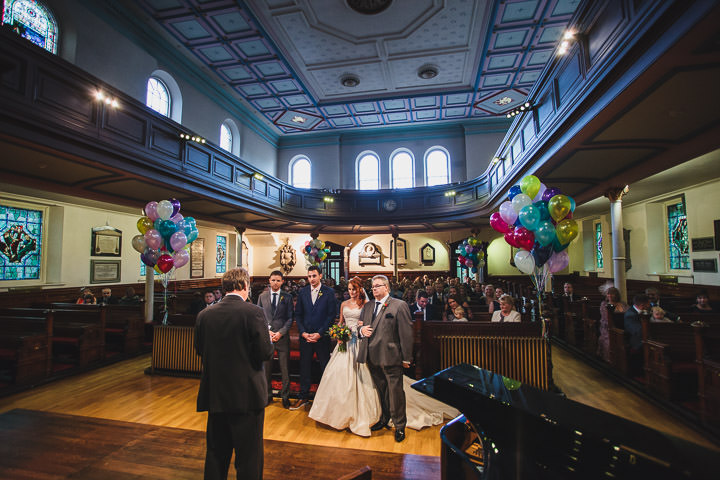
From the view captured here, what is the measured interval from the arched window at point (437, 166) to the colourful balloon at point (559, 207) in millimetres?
10867

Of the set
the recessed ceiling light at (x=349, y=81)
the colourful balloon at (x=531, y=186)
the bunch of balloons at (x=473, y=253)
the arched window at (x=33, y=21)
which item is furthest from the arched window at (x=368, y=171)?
the colourful balloon at (x=531, y=186)

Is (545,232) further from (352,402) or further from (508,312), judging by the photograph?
(352,402)

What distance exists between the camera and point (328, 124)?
47.6 ft

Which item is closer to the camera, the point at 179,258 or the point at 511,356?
the point at 511,356

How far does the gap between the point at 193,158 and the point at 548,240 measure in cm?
690

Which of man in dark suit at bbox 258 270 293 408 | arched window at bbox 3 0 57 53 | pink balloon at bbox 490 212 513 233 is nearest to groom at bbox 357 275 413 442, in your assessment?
man in dark suit at bbox 258 270 293 408

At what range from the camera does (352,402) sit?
134 inches

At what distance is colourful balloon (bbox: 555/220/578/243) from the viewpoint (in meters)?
4.11

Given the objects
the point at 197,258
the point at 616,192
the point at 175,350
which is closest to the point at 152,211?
the point at 175,350

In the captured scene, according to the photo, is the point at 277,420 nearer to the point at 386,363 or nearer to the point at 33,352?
the point at 386,363

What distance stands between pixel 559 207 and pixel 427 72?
8304 millimetres

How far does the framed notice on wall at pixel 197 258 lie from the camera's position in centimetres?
1367

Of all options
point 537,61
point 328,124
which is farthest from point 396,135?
point 537,61

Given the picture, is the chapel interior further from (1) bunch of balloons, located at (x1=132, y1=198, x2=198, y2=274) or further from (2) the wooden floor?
(1) bunch of balloons, located at (x1=132, y1=198, x2=198, y2=274)
